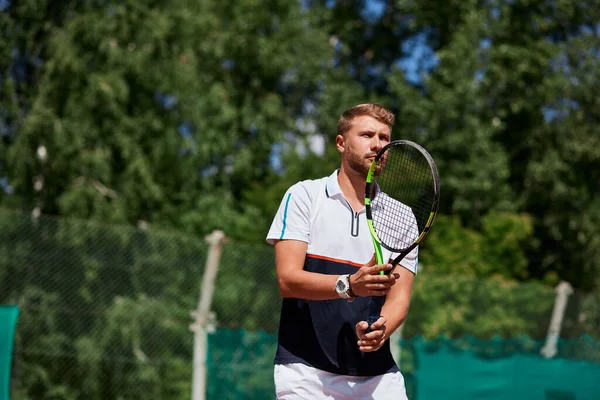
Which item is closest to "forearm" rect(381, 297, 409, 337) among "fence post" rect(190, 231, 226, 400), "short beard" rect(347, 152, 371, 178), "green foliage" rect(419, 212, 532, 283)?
"short beard" rect(347, 152, 371, 178)

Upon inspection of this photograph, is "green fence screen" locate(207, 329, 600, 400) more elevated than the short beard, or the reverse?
the short beard

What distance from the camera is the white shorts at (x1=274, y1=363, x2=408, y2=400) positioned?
3.54 m

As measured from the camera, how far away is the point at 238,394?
8211 millimetres

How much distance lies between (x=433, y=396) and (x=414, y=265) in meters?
3.89

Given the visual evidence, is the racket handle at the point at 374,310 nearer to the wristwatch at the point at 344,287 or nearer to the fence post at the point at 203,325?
the wristwatch at the point at 344,287

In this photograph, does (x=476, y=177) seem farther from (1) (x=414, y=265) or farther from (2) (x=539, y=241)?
(1) (x=414, y=265)

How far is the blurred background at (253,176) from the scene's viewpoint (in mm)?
8727

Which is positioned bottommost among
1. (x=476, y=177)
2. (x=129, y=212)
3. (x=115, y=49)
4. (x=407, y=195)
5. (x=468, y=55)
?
(x=407, y=195)

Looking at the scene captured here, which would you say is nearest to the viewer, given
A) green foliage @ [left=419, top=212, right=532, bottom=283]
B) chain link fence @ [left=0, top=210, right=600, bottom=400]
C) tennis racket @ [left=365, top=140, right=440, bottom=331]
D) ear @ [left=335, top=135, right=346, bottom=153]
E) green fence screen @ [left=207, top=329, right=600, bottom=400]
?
tennis racket @ [left=365, top=140, right=440, bottom=331]

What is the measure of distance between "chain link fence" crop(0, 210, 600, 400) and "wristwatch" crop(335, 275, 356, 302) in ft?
15.4

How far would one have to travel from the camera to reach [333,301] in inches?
141

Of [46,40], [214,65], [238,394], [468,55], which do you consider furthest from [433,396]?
[214,65]

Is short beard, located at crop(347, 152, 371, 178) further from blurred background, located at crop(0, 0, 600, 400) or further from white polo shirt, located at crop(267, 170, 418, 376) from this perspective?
blurred background, located at crop(0, 0, 600, 400)

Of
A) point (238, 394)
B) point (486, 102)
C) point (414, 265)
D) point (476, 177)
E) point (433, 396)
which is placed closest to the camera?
point (414, 265)
